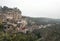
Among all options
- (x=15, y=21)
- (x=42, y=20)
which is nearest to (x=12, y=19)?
(x=15, y=21)

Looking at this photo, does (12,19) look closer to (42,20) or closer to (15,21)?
(15,21)

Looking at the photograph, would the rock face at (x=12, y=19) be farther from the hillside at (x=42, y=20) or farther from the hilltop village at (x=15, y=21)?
the hillside at (x=42, y=20)

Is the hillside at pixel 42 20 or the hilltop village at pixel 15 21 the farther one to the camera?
the hillside at pixel 42 20

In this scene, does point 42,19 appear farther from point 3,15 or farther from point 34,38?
point 3,15

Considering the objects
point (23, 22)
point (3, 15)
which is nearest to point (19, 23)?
point (23, 22)

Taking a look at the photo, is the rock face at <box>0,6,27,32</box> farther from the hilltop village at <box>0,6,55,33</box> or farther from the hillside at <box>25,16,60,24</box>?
the hillside at <box>25,16,60,24</box>

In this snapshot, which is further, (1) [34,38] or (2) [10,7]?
(2) [10,7]

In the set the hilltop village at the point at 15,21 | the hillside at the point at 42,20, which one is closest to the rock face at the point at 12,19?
the hilltop village at the point at 15,21

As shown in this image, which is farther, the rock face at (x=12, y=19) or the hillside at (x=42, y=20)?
the hillside at (x=42, y=20)
